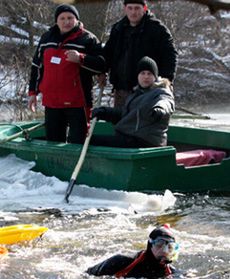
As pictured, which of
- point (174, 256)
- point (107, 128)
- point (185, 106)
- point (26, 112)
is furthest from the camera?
point (185, 106)

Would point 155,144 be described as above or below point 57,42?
below

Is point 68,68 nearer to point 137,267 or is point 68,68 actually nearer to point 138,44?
point 138,44

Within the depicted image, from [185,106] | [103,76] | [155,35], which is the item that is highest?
[155,35]

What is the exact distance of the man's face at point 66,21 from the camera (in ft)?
20.8

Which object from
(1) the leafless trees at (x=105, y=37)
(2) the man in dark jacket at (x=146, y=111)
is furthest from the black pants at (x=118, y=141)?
(1) the leafless trees at (x=105, y=37)

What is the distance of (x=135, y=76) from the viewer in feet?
21.8

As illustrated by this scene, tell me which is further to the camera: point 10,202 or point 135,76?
point 135,76

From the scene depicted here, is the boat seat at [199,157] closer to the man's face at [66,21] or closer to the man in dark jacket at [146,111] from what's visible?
the man in dark jacket at [146,111]

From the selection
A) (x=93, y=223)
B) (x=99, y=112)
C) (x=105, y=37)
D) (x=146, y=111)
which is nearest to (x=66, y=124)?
(x=99, y=112)

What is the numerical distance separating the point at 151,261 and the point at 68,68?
2.90 metres

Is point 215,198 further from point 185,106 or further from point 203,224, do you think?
point 185,106

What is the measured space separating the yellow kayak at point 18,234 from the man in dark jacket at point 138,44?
223cm

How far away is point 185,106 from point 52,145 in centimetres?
1011

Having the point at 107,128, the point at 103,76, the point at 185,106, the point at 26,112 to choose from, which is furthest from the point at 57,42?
the point at 185,106
